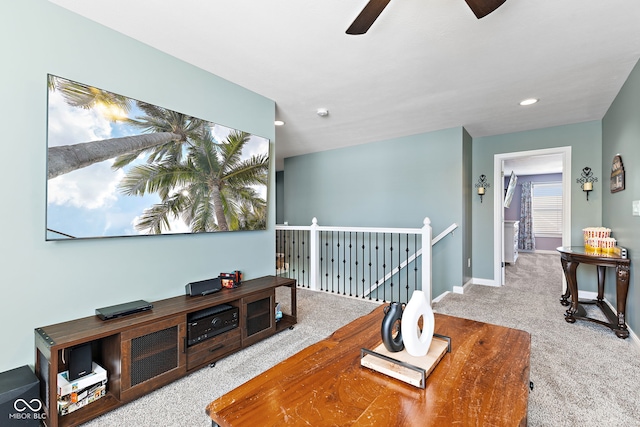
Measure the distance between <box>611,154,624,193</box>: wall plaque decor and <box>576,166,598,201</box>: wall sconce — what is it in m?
0.75

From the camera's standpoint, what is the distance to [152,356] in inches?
71.1

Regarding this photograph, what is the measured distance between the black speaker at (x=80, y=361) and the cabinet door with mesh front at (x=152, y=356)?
22 centimetres

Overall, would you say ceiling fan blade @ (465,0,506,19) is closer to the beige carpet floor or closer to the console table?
the beige carpet floor

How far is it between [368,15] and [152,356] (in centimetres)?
235

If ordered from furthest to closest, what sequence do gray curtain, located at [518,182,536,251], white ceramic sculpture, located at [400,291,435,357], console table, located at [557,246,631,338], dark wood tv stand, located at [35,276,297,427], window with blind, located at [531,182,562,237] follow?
1. gray curtain, located at [518,182,536,251]
2. window with blind, located at [531,182,562,237]
3. console table, located at [557,246,631,338]
4. dark wood tv stand, located at [35,276,297,427]
5. white ceramic sculpture, located at [400,291,435,357]

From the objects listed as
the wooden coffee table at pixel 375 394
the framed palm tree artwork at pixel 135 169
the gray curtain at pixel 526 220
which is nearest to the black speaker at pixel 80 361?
the framed palm tree artwork at pixel 135 169

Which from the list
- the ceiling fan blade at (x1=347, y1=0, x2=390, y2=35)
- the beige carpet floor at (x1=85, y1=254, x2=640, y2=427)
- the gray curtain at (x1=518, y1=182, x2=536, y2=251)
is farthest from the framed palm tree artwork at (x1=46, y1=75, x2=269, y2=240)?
the gray curtain at (x1=518, y1=182, x2=536, y2=251)

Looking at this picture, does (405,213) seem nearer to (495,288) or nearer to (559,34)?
(495,288)

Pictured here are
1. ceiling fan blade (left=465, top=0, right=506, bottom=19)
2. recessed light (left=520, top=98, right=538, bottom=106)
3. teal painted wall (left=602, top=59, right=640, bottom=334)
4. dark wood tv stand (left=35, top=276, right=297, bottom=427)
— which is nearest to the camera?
ceiling fan blade (left=465, top=0, right=506, bottom=19)

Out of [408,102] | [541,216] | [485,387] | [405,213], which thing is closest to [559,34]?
[408,102]

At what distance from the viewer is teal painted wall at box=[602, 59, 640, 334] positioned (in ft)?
8.11

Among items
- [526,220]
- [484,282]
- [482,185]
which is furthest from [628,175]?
[526,220]

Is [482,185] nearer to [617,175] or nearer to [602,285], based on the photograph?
[617,175]

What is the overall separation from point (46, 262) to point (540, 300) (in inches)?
199
